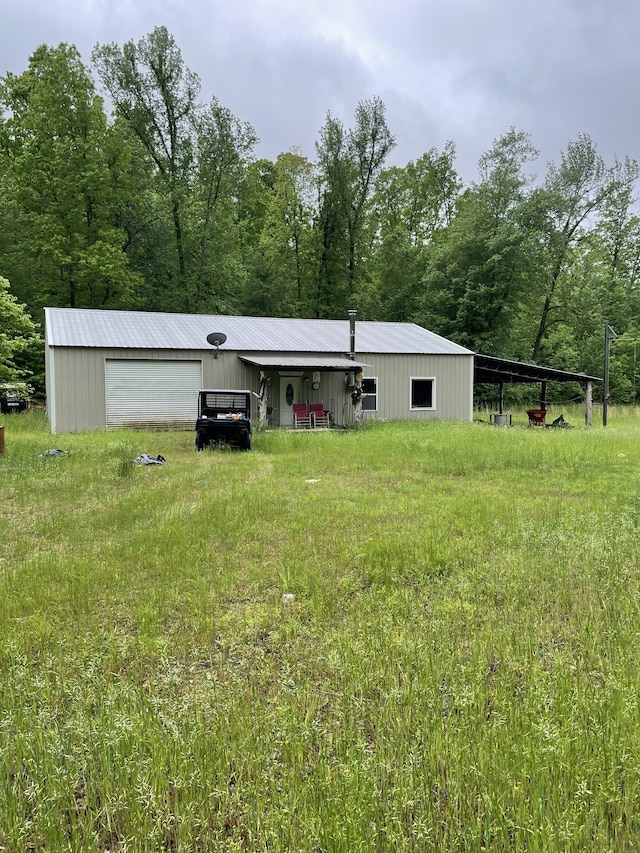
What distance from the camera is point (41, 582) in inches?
148

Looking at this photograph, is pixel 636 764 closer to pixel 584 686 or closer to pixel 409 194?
pixel 584 686

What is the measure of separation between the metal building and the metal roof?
35 millimetres

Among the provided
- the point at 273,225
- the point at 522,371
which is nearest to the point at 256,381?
the point at 522,371

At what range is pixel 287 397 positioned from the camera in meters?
16.5

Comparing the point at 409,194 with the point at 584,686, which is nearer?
the point at 584,686

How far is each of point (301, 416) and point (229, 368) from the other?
2.71 meters

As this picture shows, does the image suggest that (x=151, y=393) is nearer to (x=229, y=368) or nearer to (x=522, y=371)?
(x=229, y=368)

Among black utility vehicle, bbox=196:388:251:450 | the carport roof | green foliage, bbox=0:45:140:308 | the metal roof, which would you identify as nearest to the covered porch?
the metal roof

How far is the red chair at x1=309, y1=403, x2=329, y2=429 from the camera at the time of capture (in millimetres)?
15777

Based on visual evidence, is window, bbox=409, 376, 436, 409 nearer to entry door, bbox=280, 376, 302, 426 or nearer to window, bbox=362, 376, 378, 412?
window, bbox=362, 376, 378, 412

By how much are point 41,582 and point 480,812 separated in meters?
3.29

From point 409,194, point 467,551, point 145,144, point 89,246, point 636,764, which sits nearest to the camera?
point 636,764

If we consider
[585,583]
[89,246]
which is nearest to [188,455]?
[585,583]

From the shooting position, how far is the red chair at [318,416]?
15777 mm
